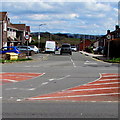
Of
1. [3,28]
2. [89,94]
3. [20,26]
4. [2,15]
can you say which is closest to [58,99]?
[89,94]

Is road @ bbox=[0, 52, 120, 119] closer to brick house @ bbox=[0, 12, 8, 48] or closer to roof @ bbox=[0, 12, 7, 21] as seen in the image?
brick house @ bbox=[0, 12, 8, 48]

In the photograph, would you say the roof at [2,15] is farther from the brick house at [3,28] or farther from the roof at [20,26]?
the roof at [20,26]

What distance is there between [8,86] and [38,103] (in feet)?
12.2

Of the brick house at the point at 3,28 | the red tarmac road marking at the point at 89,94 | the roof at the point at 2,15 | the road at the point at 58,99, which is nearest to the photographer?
the road at the point at 58,99

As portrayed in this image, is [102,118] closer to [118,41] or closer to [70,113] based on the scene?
[70,113]

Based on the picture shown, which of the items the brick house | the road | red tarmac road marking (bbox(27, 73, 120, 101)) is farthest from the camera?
the brick house

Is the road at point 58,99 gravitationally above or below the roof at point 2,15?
below

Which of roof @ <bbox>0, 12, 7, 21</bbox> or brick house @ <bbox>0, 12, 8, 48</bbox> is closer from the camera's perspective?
brick house @ <bbox>0, 12, 8, 48</bbox>

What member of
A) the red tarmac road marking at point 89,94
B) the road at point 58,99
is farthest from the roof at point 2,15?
the red tarmac road marking at point 89,94

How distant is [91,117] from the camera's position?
7.43 meters

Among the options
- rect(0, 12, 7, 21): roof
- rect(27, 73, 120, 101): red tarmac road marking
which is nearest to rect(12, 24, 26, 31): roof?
rect(0, 12, 7, 21): roof

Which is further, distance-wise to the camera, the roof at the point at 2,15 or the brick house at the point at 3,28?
the roof at the point at 2,15

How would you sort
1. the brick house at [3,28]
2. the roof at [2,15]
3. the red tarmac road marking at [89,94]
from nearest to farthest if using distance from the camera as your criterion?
the red tarmac road marking at [89,94] < the brick house at [3,28] < the roof at [2,15]

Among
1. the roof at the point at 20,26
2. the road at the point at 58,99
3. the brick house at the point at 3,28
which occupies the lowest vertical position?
the road at the point at 58,99
